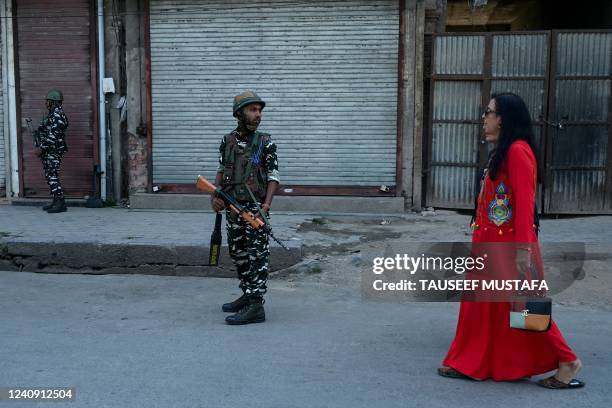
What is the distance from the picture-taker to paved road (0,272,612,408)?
12.7 ft

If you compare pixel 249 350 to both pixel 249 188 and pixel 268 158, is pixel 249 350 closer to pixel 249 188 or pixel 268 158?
pixel 249 188

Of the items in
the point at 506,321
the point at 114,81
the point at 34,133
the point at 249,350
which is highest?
the point at 114,81

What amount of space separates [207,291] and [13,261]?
2.56m

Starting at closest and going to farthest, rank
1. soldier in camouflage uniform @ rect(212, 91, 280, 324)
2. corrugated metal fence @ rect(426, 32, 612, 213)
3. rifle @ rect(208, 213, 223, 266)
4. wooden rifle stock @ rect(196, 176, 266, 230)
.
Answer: wooden rifle stock @ rect(196, 176, 266, 230) < soldier in camouflage uniform @ rect(212, 91, 280, 324) < rifle @ rect(208, 213, 223, 266) < corrugated metal fence @ rect(426, 32, 612, 213)

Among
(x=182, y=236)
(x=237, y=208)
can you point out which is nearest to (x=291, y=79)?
(x=182, y=236)

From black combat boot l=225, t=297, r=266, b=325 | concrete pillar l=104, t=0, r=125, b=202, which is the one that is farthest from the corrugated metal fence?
black combat boot l=225, t=297, r=266, b=325

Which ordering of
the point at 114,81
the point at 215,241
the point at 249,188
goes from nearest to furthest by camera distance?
the point at 249,188, the point at 215,241, the point at 114,81

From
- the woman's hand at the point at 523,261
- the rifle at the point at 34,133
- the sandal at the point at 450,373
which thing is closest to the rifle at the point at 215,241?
the sandal at the point at 450,373

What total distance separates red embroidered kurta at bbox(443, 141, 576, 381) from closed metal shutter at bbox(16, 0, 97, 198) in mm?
8237

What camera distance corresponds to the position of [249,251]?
213 inches

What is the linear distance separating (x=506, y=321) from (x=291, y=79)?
692 cm

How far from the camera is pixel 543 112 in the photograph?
9656 mm

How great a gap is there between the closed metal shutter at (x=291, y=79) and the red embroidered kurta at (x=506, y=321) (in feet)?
20.4

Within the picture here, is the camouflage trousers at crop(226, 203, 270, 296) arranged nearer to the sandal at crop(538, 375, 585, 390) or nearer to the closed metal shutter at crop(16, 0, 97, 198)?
the sandal at crop(538, 375, 585, 390)
